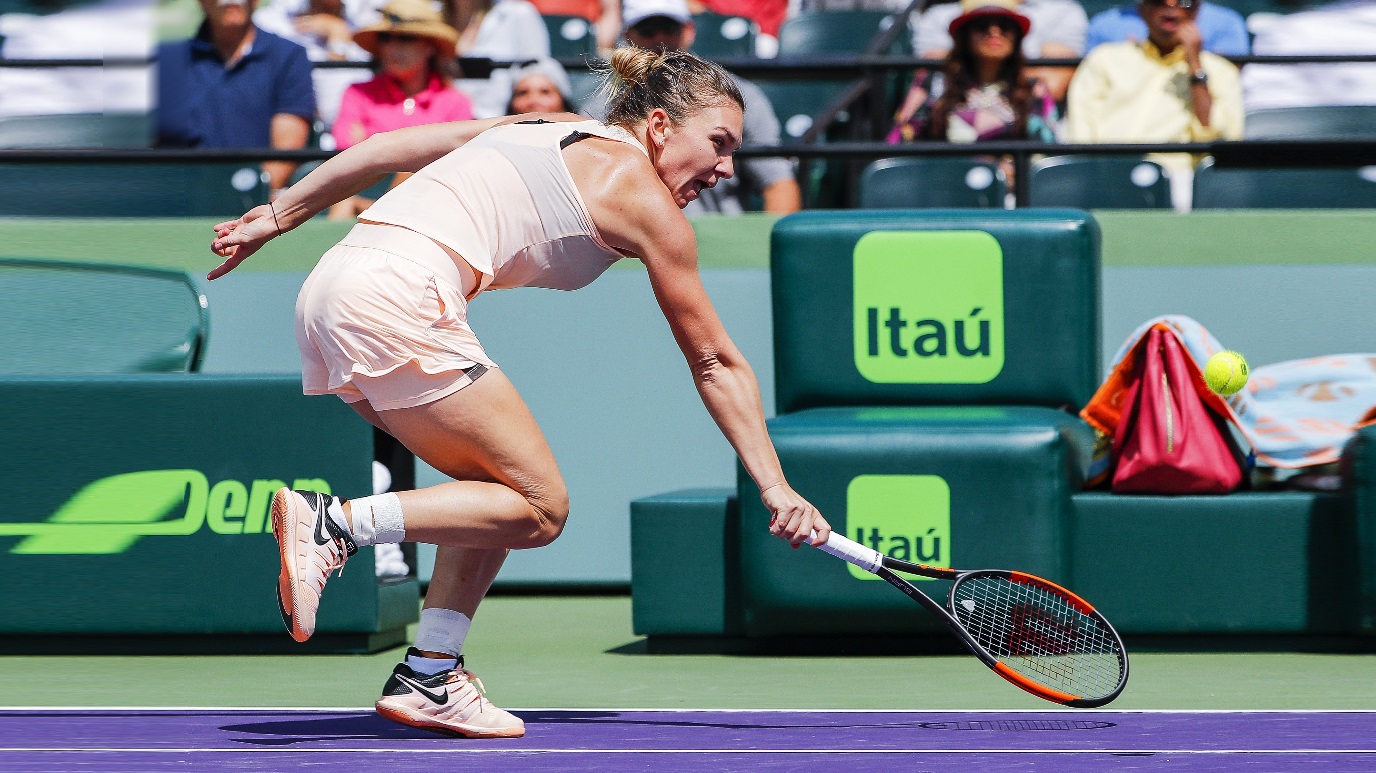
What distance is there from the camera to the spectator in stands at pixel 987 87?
703 cm

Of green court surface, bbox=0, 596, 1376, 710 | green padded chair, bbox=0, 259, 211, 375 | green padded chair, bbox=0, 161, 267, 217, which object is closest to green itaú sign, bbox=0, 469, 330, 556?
green court surface, bbox=0, 596, 1376, 710

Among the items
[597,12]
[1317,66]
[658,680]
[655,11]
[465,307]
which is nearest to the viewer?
[465,307]

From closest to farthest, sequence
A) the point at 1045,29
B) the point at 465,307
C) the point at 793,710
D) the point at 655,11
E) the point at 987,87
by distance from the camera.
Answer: the point at 465,307, the point at 793,710, the point at 987,87, the point at 655,11, the point at 1045,29

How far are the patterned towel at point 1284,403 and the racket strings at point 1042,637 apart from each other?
3.43 ft

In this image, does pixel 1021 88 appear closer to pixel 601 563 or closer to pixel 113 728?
pixel 601 563

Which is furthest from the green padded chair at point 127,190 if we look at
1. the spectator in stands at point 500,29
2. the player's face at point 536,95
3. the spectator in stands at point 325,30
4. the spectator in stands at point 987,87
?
the spectator in stands at point 987,87

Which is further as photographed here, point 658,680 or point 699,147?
point 658,680

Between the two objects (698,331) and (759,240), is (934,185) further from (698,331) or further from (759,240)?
(698,331)

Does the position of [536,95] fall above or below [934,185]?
above

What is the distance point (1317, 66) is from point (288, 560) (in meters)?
6.89

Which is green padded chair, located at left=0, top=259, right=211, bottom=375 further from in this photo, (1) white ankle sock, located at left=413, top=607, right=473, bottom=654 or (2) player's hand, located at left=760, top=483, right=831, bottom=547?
(2) player's hand, located at left=760, top=483, right=831, bottom=547

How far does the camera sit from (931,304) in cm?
536

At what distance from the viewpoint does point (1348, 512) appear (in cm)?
505

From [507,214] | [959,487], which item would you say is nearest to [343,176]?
[507,214]
